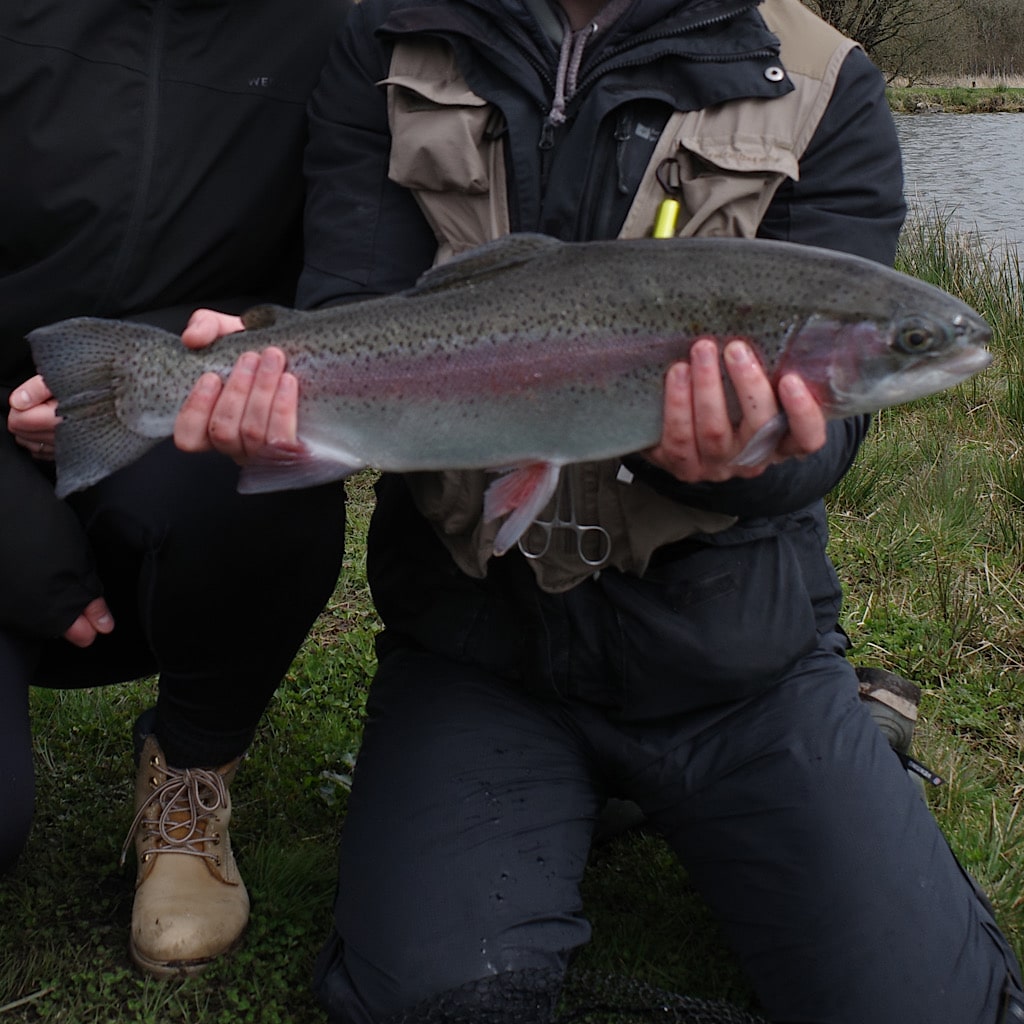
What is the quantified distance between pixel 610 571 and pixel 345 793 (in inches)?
44.7

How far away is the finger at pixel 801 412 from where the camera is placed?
2010 mm

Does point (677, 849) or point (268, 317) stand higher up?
point (268, 317)

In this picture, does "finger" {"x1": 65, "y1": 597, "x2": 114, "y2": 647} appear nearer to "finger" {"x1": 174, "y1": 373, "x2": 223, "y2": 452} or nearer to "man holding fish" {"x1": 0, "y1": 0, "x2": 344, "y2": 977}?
"man holding fish" {"x1": 0, "y1": 0, "x2": 344, "y2": 977}

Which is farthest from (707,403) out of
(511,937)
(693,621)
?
(511,937)

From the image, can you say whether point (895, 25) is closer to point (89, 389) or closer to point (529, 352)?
point (529, 352)

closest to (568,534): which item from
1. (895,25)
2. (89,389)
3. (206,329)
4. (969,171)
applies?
(206,329)

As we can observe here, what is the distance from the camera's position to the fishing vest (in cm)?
234

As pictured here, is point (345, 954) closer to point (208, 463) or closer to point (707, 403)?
point (208, 463)

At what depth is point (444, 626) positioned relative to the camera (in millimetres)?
2701

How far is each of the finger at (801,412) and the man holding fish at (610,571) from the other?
3 centimetres

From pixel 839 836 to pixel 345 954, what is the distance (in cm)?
100

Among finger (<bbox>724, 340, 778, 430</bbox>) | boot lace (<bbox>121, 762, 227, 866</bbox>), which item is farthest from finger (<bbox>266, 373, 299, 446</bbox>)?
boot lace (<bbox>121, 762, 227, 866</bbox>)

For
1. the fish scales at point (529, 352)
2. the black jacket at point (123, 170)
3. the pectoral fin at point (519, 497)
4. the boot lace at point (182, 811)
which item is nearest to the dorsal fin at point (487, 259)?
the fish scales at point (529, 352)

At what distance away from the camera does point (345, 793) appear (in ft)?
10.5
